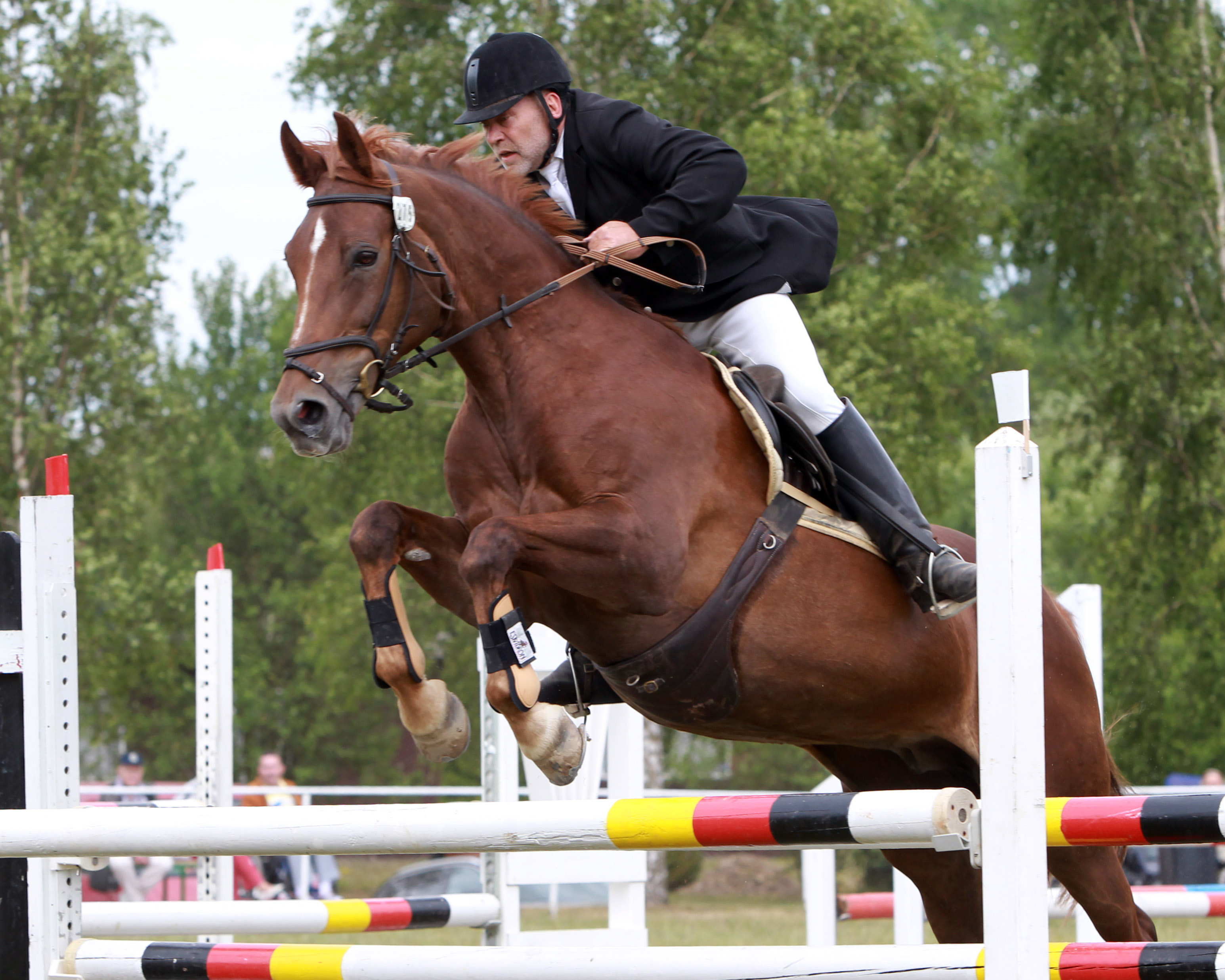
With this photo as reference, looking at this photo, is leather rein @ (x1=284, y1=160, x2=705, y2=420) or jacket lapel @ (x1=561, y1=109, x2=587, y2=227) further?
jacket lapel @ (x1=561, y1=109, x2=587, y2=227)

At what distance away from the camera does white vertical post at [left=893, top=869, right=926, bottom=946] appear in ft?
18.5

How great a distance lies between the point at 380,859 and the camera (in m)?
24.6

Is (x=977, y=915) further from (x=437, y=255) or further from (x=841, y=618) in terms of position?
(x=437, y=255)

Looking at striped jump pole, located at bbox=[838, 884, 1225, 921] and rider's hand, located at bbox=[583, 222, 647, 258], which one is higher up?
rider's hand, located at bbox=[583, 222, 647, 258]

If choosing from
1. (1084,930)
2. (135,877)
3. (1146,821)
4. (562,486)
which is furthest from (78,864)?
(135,877)

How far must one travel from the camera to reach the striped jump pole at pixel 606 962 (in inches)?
89.9

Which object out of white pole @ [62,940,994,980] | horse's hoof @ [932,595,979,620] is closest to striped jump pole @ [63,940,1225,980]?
white pole @ [62,940,994,980]

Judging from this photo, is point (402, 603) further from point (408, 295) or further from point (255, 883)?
point (255, 883)

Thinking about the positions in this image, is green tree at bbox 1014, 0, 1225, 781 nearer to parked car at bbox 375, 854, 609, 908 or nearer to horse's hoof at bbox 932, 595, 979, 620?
parked car at bbox 375, 854, 609, 908

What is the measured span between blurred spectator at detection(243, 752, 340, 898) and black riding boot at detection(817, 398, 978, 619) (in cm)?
707

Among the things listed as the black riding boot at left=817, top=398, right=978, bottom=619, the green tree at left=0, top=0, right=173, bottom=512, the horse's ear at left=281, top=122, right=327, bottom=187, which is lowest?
the black riding boot at left=817, top=398, right=978, bottom=619

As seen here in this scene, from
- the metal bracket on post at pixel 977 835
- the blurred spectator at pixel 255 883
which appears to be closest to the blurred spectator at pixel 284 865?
the blurred spectator at pixel 255 883

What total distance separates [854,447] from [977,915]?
1620 millimetres

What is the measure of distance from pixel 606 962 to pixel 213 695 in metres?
2.66
